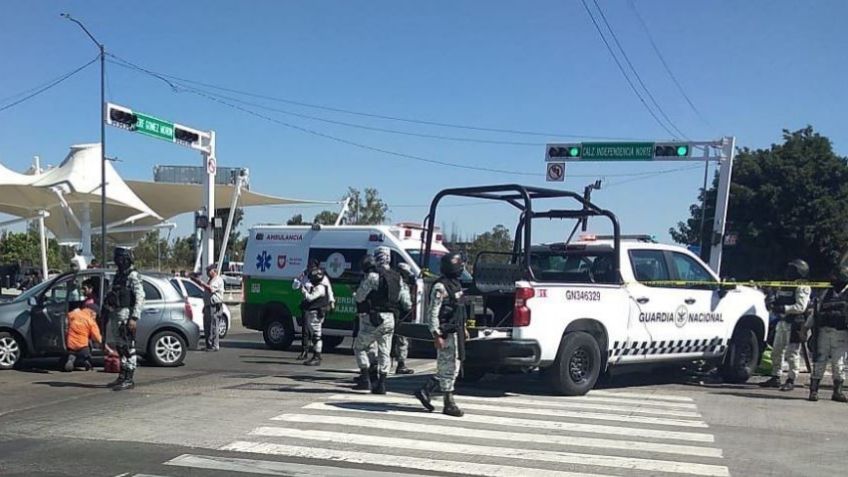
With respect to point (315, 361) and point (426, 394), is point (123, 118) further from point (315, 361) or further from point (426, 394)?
point (426, 394)

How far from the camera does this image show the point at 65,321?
493 inches

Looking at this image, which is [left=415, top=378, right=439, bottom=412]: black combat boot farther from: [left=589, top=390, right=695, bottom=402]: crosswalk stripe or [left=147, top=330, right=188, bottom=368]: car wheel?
[left=147, top=330, right=188, bottom=368]: car wheel

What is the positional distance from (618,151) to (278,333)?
1276 centimetres

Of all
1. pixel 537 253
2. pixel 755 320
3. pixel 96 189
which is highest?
pixel 96 189

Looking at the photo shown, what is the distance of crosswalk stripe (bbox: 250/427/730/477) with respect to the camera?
6691mm

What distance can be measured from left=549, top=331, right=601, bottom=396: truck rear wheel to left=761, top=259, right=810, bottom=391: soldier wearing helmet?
3.27 metres

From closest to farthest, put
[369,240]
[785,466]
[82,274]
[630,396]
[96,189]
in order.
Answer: [785,466], [630,396], [82,274], [369,240], [96,189]

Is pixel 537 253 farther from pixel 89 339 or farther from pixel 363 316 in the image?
pixel 89 339

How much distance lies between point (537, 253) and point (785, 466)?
5.14 m

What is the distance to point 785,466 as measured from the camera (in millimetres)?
6852

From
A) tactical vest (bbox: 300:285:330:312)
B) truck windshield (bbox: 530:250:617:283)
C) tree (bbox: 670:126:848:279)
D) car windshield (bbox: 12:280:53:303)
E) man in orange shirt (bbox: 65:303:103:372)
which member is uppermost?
tree (bbox: 670:126:848:279)

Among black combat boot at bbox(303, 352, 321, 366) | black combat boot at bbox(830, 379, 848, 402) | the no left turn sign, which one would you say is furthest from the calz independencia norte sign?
black combat boot at bbox(830, 379, 848, 402)

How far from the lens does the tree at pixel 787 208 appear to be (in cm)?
3722

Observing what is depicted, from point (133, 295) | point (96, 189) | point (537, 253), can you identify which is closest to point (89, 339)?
point (133, 295)
